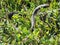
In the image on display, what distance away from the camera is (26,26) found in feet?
11.4

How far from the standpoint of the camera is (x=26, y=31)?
10.9 ft

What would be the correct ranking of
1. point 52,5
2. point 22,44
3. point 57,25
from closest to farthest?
point 22,44, point 57,25, point 52,5

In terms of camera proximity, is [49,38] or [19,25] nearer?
[49,38]

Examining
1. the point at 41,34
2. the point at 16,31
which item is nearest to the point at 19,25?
the point at 16,31

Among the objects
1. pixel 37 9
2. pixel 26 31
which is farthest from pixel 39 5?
pixel 26 31

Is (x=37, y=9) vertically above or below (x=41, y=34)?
above

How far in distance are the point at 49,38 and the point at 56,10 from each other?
0.48 m

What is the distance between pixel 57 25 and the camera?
3357mm

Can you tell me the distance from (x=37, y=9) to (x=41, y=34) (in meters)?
0.55

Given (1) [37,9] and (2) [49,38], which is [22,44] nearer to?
(2) [49,38]

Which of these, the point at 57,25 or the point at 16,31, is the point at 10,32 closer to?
the point at 16,31

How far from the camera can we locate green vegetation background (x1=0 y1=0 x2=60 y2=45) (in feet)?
10.4

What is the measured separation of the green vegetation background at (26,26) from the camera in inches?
125

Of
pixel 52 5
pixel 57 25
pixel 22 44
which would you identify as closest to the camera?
pixel 22 44
